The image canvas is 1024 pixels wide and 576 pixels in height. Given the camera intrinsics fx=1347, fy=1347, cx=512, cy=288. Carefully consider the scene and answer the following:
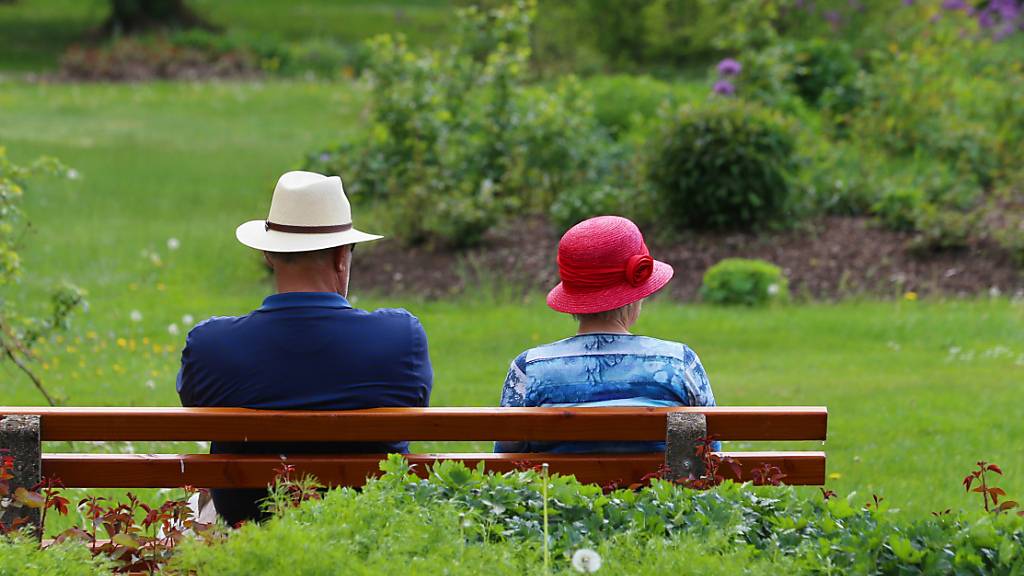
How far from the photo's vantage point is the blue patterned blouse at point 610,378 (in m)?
3.70

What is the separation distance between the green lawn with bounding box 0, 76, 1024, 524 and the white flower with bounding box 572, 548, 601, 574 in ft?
9.78

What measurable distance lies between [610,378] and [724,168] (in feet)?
22.8

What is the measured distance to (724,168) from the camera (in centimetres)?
1041

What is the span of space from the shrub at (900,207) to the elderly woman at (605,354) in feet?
22.5

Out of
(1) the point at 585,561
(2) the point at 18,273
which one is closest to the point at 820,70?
(2) the point at 18,273

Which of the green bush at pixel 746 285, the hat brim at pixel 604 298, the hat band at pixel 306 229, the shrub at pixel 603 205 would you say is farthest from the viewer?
the shrub at pixel 603 205

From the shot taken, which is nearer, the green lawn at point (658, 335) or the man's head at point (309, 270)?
the man's head at point (309, 270)

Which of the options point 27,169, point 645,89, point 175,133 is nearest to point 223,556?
point 27,169

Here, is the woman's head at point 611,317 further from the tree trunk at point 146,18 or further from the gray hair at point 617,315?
the tree trunk at point 146,18

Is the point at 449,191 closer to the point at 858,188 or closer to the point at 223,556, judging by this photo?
the point at 858,188

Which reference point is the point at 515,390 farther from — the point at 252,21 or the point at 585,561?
the point at 252,21

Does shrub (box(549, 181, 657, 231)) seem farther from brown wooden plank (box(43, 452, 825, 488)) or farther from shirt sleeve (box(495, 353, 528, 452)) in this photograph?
brown wooden plank (box(43, 452, 825, 488))

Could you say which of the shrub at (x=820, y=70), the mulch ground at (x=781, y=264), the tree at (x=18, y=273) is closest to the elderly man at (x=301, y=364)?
the tree at (x=18, y=273)

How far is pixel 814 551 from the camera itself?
9.27 ft
